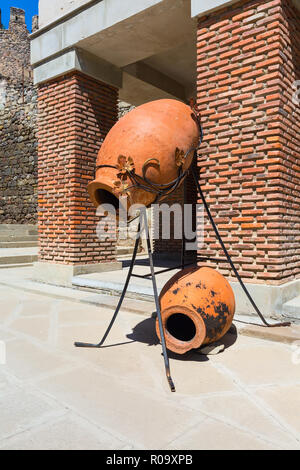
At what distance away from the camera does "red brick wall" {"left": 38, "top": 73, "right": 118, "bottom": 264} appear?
21.4ft

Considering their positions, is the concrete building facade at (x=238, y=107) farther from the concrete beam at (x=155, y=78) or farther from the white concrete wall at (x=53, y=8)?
the concrete beam at (x=155, y=78)

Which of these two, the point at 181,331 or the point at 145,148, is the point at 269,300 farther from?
the point at 145,148

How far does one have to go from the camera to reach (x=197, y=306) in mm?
3090

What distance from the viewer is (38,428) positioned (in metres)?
2.02

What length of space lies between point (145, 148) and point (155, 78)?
19.7 feet

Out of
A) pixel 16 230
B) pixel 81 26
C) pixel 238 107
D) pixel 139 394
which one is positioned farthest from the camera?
pixel 16 230

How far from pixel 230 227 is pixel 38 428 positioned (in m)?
3.17

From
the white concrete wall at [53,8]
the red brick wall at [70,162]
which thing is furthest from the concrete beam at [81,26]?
the red brick wall at [70,162]

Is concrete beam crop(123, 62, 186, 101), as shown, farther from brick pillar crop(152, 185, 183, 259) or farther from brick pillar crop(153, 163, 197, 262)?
brick pillar crop(152, 185, 183, 259)

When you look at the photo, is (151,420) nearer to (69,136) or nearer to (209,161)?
(209,161)

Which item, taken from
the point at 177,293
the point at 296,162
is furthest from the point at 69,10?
the point at 177,293

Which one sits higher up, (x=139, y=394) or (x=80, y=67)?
(x=80, y=67)

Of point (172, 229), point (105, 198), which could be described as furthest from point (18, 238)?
point (105, 198)

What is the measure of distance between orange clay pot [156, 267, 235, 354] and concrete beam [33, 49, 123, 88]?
4780 millimetres
